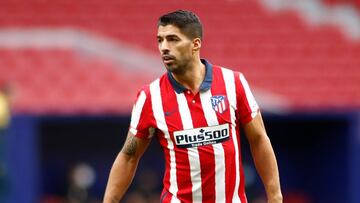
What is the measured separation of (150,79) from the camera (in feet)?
39.4

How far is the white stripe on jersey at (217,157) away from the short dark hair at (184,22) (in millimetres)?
345

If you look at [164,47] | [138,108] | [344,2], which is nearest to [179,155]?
[138,108]

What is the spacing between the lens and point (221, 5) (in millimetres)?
13734

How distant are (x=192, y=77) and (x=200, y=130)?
0.94 ft

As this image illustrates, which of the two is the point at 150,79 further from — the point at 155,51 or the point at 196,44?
the point at 196,44

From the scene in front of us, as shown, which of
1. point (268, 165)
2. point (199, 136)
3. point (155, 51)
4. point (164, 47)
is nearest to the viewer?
point (164, 47)

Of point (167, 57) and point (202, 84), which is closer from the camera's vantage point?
point (167, 57)

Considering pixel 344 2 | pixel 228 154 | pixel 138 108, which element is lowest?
pixel 228 154

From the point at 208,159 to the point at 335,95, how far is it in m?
7.40

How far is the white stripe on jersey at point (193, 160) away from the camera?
493 cm

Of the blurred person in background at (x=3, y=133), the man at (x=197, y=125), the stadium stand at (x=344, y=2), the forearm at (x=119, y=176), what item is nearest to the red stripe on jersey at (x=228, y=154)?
the man at (x=197, y=125)

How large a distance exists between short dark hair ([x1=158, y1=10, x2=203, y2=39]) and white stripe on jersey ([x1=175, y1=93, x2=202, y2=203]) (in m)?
0.36

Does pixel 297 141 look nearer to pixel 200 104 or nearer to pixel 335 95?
pixel 335 95

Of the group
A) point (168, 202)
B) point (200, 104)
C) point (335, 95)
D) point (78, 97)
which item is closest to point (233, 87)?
point (200, 104)
